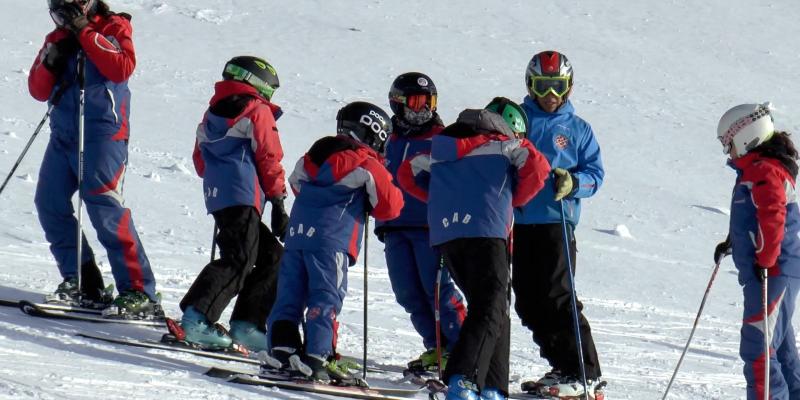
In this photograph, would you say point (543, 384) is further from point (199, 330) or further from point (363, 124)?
point (199, 330)

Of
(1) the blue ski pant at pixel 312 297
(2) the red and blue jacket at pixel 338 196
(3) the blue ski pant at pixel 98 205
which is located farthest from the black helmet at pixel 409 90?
(3) the blue ski pant at pixel 98 205

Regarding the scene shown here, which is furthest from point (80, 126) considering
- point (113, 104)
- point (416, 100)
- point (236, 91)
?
point (416, 100)

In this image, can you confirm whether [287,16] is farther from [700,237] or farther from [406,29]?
[700,237]

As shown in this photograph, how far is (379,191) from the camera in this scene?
254 inches

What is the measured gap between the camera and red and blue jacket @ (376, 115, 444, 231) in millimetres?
7184

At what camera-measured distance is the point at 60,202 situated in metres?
7.44

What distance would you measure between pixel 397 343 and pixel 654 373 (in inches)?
68.9

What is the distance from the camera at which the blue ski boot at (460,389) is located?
19.3 feet

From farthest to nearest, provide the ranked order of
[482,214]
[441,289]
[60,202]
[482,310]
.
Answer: [60,202] < [441,289] < [482,214] < [482,310]

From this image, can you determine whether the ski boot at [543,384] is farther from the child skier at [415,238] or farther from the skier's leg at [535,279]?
the child skier at [415,238]

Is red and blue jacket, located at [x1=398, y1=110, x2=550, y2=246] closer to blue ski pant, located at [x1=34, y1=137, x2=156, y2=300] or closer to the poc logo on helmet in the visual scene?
the poc logo on helmet

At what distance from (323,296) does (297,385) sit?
0.50m

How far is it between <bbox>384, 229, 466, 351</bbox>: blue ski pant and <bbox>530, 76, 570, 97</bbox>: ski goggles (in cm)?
105

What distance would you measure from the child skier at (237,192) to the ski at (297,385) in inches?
30.5
